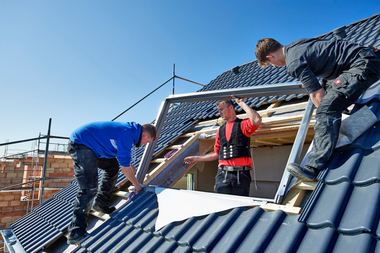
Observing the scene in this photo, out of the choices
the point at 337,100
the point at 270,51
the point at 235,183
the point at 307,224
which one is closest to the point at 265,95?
the point at 270,51

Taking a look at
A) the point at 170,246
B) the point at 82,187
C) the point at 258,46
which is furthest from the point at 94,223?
the point at 258,46

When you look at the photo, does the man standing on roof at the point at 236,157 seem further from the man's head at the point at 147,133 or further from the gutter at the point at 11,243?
the gutter at the point at 11,243

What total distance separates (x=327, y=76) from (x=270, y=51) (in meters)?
0.50

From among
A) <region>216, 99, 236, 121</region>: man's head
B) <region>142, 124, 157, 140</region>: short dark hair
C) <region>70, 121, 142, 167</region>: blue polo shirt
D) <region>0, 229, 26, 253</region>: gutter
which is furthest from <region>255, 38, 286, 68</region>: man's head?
<region>0, 229, 26, 253</region>: gutter

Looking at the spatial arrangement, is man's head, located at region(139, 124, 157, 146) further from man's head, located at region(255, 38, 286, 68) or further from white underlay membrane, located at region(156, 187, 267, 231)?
man's head, located at region(255, 38, 286, 68)

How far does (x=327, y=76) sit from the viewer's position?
6.61 ft

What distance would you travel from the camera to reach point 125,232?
95.3 inches

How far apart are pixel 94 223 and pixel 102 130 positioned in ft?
4.06

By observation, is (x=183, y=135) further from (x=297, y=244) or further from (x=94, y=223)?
(x=297, y=244)

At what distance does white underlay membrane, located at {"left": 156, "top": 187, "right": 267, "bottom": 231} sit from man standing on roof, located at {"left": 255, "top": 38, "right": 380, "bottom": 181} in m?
0.51

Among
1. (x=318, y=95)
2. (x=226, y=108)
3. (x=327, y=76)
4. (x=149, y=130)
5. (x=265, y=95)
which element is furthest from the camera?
(x=226, y=108)

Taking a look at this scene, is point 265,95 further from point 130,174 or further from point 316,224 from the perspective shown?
point 130,174

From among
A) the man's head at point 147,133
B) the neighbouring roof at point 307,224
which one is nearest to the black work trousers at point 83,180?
the neighbouring roof at point 307,224

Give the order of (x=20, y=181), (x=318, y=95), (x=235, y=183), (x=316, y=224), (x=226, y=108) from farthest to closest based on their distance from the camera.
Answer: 1. (x=20, y=181)
2. (x=226, y=108)
3. (x=235, y=183)
4. (x=318, y=95)
5. (x=316, y=224)
